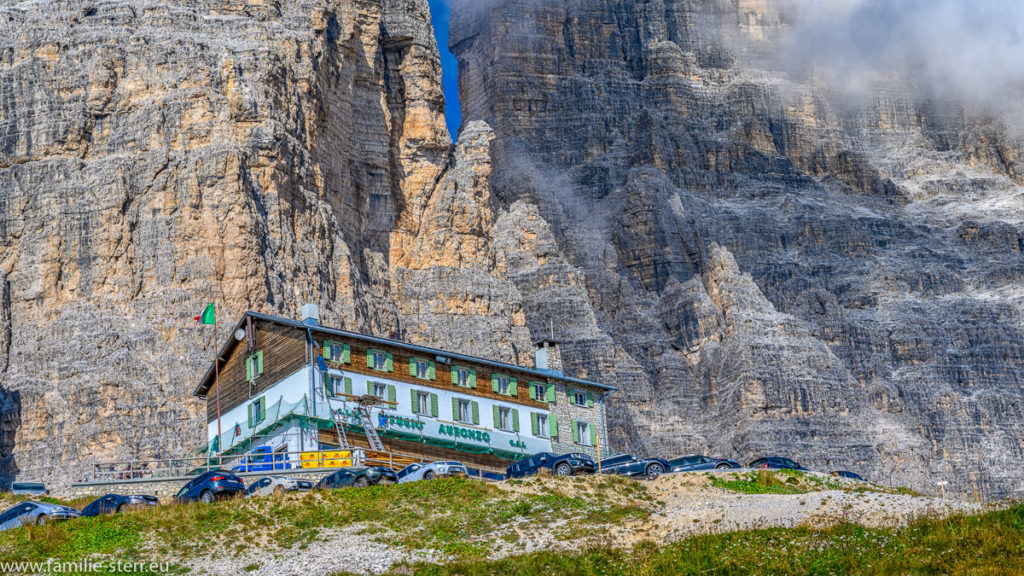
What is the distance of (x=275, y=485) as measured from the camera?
2525 inches

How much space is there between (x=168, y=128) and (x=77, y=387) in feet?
72.4

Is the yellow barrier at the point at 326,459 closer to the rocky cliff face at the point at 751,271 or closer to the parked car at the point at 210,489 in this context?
the parked car at the point at 210,489

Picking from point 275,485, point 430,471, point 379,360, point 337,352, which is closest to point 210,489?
point 275,485

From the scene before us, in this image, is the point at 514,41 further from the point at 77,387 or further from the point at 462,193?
the point at 77,387

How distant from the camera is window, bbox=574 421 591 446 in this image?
3595 inches

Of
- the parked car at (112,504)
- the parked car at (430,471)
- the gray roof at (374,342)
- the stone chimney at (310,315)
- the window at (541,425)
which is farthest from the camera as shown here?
the window at (541,425)

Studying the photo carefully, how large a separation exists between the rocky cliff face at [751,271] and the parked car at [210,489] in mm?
81519

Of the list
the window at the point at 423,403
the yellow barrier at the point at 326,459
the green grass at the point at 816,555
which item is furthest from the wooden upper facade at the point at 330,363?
the green grass at the point at 816,555

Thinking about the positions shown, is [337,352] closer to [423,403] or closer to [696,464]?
[423,403]

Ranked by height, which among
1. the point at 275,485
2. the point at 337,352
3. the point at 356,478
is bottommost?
the point at 275,485

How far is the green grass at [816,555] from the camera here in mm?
47375

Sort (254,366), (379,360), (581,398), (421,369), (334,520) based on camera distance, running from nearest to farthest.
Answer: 1. (334,520)
2. (379,360)
3. (254,366)
4. (421,369)
5. (581,398)

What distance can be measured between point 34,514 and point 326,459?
16.7 metres

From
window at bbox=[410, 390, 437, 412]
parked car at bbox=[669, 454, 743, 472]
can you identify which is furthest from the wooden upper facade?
parked car at bbox=[669, 454, 743, 472]
